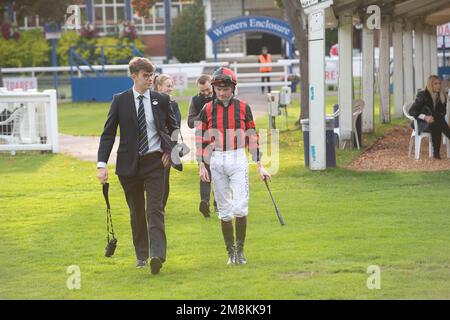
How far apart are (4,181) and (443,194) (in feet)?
24.2

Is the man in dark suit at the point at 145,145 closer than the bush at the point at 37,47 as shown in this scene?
Yes

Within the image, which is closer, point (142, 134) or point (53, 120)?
point (142, 134)

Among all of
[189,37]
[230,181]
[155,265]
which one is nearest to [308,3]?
[230,181]

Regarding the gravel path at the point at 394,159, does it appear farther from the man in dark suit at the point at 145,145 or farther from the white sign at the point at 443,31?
the white sign at the point at 443,31

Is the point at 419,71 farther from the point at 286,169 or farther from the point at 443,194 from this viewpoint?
the point at 443,194

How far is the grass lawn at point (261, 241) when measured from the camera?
370 inches

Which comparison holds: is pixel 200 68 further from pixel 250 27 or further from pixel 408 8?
pixel 408 8

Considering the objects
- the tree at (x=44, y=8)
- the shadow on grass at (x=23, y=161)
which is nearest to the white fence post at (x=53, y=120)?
the shadow on grass at (x=23, y=161)

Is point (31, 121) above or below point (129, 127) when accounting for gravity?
below

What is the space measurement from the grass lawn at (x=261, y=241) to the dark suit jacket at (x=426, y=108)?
74.0 inches

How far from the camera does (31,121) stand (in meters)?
23.0

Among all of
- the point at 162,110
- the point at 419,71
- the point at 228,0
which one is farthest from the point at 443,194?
the point at 228,0

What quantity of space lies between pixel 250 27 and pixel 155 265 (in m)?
33.7

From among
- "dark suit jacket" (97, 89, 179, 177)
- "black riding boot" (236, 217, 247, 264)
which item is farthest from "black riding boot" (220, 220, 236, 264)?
"dark suit jacket" (97, 89, 179, 177)
